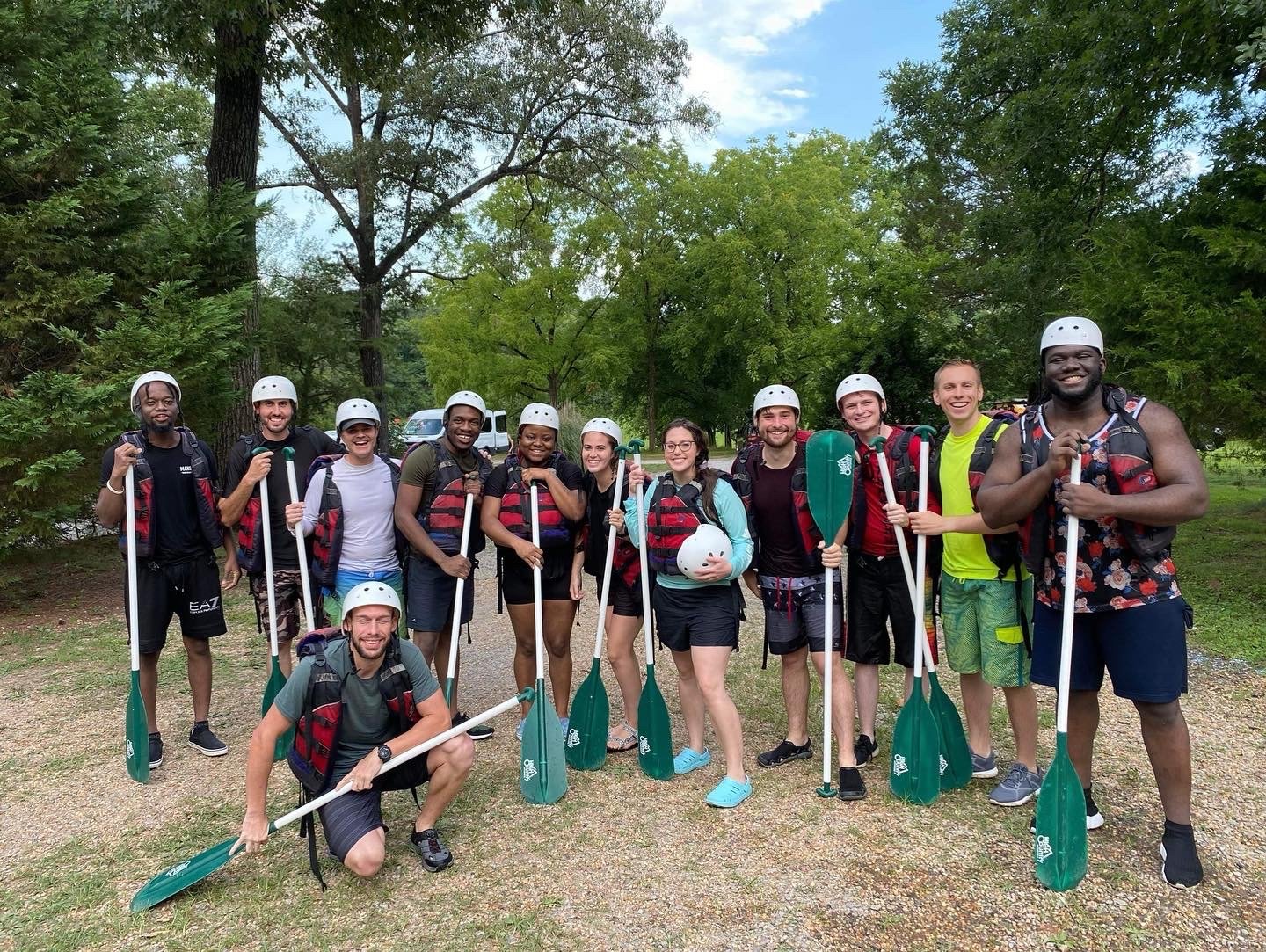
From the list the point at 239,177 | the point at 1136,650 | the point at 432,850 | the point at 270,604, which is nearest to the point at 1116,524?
the point at 1136,650

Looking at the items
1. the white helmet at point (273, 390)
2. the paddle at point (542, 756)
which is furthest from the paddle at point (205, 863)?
the white helmet at point (273, 390)

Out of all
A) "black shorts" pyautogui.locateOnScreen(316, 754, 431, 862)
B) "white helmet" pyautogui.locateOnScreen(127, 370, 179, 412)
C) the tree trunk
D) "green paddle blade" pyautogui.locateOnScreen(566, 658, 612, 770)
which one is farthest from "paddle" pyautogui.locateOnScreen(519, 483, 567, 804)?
the tree trunk

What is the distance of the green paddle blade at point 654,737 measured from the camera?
174 inches

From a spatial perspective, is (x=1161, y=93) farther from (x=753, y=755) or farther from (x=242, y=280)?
(x=242, y=280)

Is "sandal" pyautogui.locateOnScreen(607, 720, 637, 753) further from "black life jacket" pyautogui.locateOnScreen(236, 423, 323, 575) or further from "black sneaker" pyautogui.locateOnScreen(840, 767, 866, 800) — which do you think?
"black life jacket" pyautogui.locateOnScreen(236, 423, 323, 575)

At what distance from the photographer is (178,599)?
4.83 metres

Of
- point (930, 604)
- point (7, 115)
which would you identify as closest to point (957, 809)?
point (930, 604)

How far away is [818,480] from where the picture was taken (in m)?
4.03

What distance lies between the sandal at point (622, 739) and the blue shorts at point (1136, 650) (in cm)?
240

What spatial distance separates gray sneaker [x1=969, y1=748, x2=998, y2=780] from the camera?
14.0ft

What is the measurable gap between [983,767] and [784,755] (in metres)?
1.06

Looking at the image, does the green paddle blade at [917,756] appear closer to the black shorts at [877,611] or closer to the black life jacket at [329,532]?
the black shorts at [877,611]

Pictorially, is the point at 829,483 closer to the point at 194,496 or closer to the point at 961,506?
the point at 961,506

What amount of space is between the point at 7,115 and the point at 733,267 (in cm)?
2227
